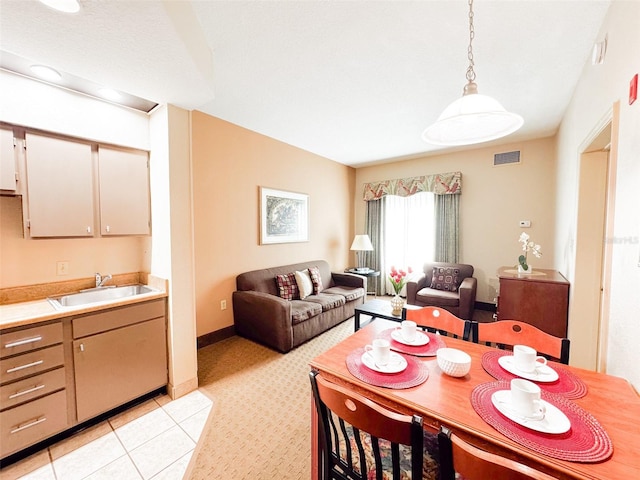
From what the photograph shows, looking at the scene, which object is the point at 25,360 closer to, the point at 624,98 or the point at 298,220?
the point at 298,220

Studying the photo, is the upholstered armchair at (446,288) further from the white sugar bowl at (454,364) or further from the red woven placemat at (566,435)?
the red woven placemat at (566,435)

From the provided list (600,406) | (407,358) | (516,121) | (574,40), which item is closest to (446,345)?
(407,358)

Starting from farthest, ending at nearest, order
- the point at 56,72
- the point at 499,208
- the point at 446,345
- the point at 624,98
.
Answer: the point at 499,208 → the point at 56,72 → the point at 446,345 → the point at 624,98

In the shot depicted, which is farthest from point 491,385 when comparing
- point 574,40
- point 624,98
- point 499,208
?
point 499,208

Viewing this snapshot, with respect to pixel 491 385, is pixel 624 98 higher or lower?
higher

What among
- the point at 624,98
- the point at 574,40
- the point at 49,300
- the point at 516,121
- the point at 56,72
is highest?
the point at 574,40

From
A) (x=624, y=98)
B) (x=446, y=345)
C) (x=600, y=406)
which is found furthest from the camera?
(x=446, y=345)

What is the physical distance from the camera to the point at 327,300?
348 cm

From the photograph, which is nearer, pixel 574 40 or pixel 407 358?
pixel 407 358

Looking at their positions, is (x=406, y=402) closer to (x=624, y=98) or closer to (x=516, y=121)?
(x=516, y=121)

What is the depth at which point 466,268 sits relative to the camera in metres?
4.20

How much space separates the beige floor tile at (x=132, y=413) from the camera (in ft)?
6.13

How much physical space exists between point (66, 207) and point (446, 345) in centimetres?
A: 274

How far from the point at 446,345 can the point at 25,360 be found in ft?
8.14
